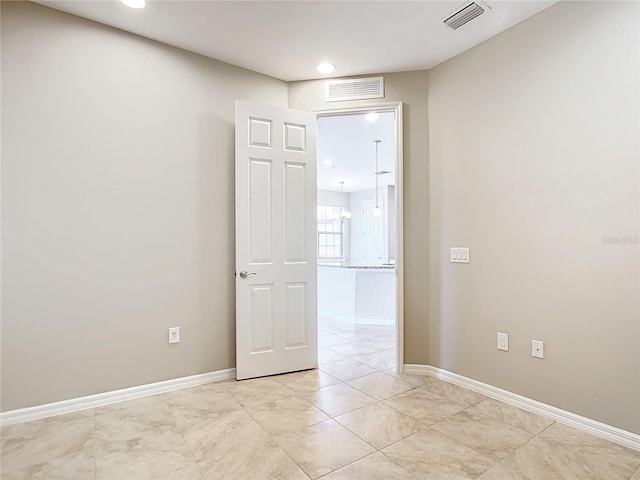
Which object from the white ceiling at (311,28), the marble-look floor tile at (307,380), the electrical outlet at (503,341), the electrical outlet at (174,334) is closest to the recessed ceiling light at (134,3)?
the white ceiling at (311,28)

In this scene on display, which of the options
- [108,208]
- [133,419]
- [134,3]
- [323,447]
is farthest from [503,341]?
[134,3]

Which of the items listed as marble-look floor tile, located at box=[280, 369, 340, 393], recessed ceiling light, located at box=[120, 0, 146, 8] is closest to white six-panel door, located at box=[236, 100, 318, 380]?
marble-look floor tile, located at box=[280, 369, 340, 393]

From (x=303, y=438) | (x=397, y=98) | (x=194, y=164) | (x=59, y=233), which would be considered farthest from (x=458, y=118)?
(x=59, y=233)

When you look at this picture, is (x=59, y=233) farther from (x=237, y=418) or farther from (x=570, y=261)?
(x=570, y=261)

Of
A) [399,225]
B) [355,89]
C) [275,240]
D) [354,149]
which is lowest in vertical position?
[275,240]

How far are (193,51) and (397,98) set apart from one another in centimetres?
182

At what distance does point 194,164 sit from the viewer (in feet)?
9.36

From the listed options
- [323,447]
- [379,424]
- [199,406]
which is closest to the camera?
[323,447]

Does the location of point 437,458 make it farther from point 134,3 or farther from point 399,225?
point 134,3

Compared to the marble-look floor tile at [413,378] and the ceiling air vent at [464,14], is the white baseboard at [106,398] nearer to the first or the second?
the marble-look floor tile at [413,378]

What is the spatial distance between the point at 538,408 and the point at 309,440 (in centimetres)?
159

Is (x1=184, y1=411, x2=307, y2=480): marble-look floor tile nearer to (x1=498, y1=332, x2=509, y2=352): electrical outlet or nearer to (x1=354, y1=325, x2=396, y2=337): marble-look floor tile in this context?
(x1=498, y1=332, x2=509, y2=352): electrical outlet

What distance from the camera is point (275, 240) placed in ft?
10.0

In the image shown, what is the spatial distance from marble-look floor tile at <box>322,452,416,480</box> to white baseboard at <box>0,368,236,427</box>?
1.56m
